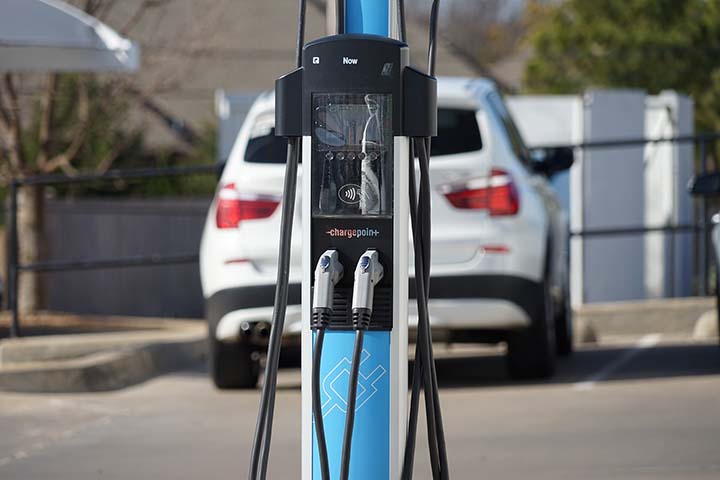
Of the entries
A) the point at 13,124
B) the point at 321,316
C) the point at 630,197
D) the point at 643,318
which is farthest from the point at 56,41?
the point at 630,197

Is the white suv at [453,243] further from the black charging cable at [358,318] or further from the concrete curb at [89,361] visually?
the black charging cable at [358,318]

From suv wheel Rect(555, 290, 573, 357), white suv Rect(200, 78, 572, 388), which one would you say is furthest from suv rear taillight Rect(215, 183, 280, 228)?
suv wheel Rect(555, 290, 573, 357)

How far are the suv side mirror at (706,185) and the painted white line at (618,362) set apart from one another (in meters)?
1.27

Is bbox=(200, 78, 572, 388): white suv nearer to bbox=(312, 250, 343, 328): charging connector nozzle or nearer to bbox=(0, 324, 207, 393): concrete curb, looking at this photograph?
bbox=(0, 324, 207, 393): concrete curb

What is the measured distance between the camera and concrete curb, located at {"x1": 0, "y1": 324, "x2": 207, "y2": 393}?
9133mm

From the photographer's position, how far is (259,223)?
831cm

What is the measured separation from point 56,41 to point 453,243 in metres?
3.50

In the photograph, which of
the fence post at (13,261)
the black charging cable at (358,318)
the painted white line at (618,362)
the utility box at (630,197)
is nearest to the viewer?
the black charging cable at (358,318)

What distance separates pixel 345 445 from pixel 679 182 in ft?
39.5

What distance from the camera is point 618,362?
10.1 meters

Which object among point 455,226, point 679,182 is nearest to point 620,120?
point 679,182

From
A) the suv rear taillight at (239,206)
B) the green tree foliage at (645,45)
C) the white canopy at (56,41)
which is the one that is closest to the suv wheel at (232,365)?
the suv rear taillight at (239,206)

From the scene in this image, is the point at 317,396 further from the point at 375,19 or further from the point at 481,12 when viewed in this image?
the point at 481,12

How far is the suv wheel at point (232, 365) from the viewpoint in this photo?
8680 millimetres
